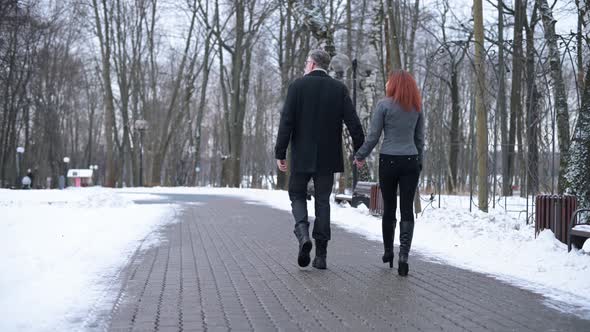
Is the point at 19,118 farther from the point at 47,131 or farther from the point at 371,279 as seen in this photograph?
the point at 371,279

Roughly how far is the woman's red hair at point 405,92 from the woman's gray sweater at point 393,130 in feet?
0.15

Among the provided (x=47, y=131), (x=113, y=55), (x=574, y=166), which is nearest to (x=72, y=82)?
(x=47, y=131)

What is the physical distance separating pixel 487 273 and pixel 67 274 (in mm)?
3949

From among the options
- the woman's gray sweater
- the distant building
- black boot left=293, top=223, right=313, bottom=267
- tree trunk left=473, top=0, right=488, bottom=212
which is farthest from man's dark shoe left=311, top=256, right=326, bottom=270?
the distant building

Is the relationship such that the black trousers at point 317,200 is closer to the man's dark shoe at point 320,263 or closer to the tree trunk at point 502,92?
the man's dark shoe at point 320,263

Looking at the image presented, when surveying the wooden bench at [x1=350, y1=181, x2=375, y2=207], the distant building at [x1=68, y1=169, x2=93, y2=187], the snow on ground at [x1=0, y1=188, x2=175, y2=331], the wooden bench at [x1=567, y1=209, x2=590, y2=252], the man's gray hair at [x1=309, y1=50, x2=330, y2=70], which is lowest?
the snow on ground at [x1=0, y1=188, x2=175, y2=331]

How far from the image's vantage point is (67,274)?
20.4 ft

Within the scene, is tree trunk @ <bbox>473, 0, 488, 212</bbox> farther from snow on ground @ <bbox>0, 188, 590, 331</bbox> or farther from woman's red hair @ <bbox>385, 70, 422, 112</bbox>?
woman's red hair @ <bbox>385, 70, 422, 112</bbox>

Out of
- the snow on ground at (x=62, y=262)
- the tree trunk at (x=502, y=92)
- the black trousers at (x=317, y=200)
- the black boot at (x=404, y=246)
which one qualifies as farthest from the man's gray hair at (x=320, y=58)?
the tree trunk at (x=502, y=92)

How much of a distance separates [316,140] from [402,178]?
89 cm

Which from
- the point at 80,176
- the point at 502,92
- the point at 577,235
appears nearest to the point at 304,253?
the point at 577,235

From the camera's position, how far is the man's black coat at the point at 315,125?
651 cm

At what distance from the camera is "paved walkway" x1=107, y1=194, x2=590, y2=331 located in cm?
423

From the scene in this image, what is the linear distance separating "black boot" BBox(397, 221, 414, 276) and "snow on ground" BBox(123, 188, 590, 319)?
2.92 ft
